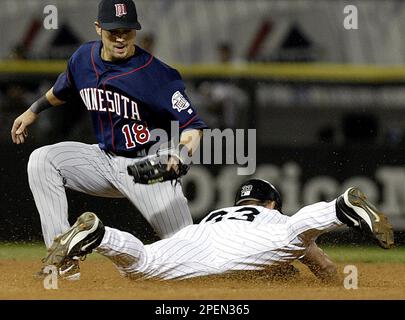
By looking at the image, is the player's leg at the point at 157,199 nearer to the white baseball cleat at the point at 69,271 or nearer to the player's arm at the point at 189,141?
the player's arm at the point at 189,141

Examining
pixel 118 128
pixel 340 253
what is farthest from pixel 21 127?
pixel 340 253

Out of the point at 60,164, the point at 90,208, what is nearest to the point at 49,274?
the point at 60,164

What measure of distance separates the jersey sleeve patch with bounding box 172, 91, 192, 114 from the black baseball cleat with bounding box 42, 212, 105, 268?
3.66ft

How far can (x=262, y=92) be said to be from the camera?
33.4ft

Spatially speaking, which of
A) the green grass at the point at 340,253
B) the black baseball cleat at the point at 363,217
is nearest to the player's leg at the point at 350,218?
the black baseball cleat at the point at 363,217

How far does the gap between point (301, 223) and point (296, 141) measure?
4.34m

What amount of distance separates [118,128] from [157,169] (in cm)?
79

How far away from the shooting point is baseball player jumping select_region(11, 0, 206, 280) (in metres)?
5.85

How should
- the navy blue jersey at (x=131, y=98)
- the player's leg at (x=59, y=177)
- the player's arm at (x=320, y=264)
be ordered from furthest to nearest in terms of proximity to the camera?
1. the navy blue jersey at (x=131, y=98)
2. the player's leg at (x=59, y=177)
3. the player's arm at (x=320, y=264)

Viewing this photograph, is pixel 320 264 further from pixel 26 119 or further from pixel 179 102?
pixel 26 119

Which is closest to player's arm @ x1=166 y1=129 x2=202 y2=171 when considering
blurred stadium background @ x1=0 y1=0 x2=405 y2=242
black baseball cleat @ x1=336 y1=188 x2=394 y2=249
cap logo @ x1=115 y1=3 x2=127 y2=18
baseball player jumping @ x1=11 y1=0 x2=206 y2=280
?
baseball player jumping @ x1=11 y1=0 x2=206 y2=280

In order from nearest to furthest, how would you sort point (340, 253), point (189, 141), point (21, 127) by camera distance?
1. point (189, 141)
2. point (21, 127)
3. point (340, 253)

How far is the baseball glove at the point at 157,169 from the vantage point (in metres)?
5.28

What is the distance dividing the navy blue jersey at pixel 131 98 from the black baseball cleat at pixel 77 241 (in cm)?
108
